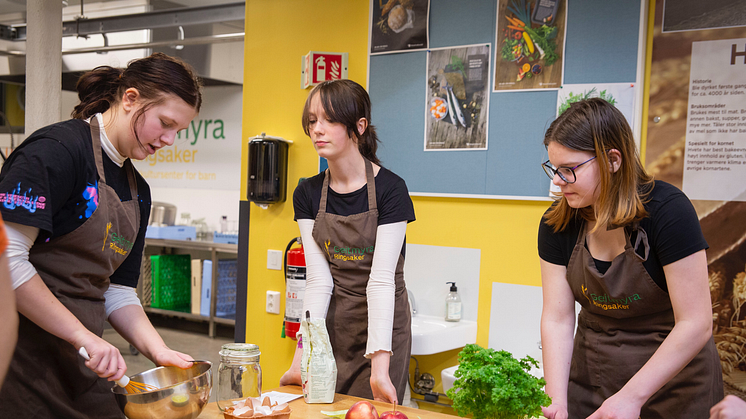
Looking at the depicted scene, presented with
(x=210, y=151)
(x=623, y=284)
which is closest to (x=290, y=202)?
(x=623, y=284)

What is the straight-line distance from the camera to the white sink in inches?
104

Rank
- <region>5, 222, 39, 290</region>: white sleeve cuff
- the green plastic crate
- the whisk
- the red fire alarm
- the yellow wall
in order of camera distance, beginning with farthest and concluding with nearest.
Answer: the green plastic crate → the red fire alarm → the yellow wall → the whisk → <region>5, 222, 39, 290</region>: white sleeve cuff

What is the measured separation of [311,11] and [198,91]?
1878 mm

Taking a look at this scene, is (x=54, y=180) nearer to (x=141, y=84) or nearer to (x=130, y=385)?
(x=141, y=84)

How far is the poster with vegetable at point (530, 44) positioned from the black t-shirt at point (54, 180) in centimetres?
200

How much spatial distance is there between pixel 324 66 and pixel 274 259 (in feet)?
3.85

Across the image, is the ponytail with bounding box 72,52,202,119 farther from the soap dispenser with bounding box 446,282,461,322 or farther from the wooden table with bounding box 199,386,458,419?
the soap dispenser with bounding box 446,282,461,322

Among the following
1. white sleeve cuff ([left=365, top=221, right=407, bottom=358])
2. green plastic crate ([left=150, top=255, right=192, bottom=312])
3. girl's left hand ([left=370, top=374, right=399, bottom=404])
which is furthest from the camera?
green plastic crate ([left=150, top=255, right=192, bottom=312])

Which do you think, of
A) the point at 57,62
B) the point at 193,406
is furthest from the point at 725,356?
the point at 57,62

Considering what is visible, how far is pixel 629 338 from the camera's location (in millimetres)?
1613

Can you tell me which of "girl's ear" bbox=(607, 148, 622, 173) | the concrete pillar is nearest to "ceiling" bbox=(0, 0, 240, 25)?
the concrete pillar

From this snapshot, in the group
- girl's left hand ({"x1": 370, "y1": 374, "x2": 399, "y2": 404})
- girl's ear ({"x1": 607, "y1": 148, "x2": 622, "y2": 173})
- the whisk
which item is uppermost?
girl's ear ({"x1": 607, "y1": 148, "x2": 622, "y2": 173})

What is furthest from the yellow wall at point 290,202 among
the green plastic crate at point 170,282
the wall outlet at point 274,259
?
the green plastic crate at point 170,282

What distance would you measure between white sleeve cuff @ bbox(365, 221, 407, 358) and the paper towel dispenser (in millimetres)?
1480
